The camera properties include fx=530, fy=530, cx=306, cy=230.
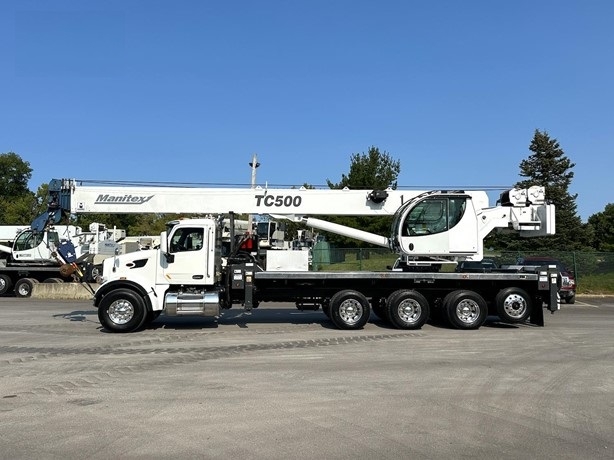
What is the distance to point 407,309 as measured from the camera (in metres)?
13.5

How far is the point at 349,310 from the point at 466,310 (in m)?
A: 3.01

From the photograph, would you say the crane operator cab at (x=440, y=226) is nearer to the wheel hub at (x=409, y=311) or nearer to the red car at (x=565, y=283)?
the wheel hub at (x=409, y=311)

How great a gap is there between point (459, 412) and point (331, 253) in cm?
2194

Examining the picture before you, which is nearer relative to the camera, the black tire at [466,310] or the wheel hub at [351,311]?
the wheel hub at [351,311]

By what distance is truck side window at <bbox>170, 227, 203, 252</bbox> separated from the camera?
13.3 m

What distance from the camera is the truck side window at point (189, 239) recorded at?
1335 centimetres

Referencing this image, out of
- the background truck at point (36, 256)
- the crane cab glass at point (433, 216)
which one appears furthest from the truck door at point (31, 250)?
the crane cab glass at point (433, 216)

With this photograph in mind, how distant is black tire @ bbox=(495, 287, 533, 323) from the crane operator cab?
1326 mm

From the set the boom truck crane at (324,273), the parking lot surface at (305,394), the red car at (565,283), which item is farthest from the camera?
the red car at (565,283)

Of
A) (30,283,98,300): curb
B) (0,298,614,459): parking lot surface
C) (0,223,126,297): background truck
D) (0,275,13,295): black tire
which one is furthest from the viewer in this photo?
(0,275,13,295): black tire

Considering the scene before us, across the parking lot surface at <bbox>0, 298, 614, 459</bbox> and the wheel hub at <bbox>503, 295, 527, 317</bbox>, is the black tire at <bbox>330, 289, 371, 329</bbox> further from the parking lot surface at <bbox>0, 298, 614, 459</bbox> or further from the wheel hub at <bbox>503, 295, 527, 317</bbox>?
the wheel hub at <bbox>503, 295, 527, 317</bbox>

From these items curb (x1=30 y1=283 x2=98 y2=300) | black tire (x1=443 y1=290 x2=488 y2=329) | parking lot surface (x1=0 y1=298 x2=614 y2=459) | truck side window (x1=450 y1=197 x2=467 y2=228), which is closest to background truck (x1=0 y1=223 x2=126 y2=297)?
curb (x1=30 y1=283 x2=98 y2=300)

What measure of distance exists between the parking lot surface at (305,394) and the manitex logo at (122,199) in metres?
3.38

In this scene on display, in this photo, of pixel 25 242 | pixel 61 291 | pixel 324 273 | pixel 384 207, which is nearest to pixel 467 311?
pixel 384 207
